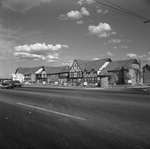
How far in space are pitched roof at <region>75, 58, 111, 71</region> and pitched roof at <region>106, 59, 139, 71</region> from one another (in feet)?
12.4

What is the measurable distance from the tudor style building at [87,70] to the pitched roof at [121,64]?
11.1 feet

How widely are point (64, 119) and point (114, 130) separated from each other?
221 cm

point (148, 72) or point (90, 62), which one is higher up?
point (90, 62)

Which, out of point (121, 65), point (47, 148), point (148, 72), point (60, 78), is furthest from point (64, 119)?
point (60, 78)

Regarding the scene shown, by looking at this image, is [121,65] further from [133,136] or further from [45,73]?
[133,136]

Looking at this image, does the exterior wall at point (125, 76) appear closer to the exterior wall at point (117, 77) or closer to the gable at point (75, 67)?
the exterior wall at point (117, 77)

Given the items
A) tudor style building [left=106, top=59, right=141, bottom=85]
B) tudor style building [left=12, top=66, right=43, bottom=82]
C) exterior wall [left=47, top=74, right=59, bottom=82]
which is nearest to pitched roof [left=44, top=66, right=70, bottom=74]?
exterior wall [left=47, top=74, right=59, bottom=82]

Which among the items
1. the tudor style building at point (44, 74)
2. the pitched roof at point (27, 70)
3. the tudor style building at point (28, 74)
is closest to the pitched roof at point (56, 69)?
the tudor style building at point (44, 74)

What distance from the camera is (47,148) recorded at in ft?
12.6

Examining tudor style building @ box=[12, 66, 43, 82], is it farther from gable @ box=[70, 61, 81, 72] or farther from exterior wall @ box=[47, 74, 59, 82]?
gable @ box=[70, 61, 81, 72]

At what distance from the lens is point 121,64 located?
67312mm

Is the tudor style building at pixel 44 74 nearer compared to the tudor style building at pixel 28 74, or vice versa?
the tudor style building at pixel 44 74

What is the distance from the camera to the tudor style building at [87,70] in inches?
2756

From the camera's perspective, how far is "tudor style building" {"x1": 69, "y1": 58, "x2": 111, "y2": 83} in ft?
230
